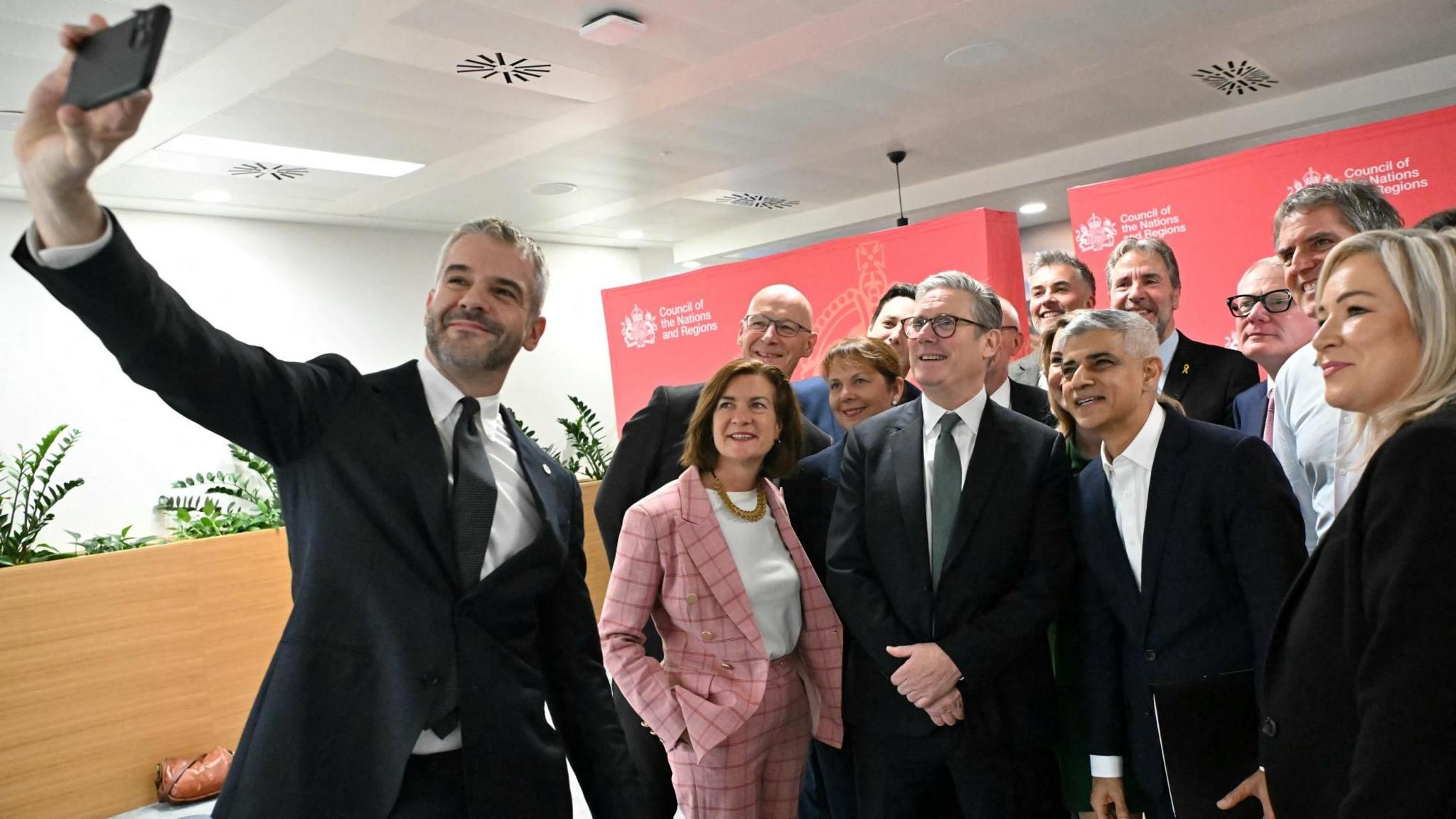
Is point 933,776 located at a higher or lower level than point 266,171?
lower

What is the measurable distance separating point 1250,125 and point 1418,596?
28.9ft

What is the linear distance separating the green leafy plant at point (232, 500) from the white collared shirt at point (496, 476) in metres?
5.08

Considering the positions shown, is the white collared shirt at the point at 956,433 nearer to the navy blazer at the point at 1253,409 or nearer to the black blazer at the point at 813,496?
the black blazer at the point at 813,496

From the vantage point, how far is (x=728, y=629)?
277 centimetres

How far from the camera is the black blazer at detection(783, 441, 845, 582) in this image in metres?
3.04

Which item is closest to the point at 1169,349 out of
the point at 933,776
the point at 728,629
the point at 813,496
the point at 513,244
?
the point at 813,496

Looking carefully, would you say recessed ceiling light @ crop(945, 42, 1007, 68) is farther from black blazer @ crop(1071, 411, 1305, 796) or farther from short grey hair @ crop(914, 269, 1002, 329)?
black blazer @ crop(1071, 411, 1305, 796)

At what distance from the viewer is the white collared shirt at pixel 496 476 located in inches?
68.7

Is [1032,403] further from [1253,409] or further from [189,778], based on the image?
[189,778]

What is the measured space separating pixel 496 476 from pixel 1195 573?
5.04ft

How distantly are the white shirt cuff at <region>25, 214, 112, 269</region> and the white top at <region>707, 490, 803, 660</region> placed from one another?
1.92 m

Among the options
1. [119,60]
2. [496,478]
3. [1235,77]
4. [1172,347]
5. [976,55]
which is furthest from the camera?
[1235,77]

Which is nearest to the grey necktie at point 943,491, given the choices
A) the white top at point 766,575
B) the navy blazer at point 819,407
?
the white top at point 766,575

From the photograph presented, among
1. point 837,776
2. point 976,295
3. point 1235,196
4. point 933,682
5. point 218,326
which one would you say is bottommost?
point 837,776
